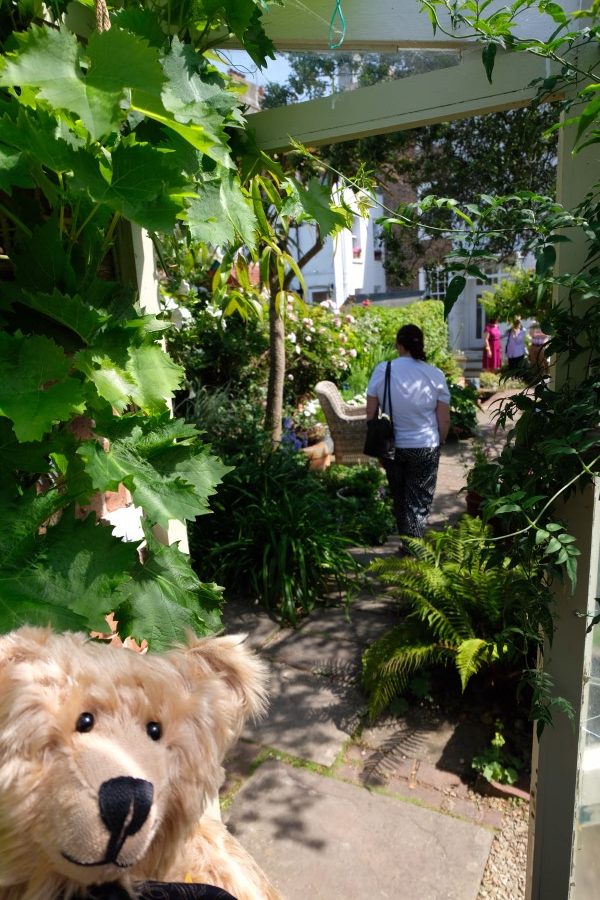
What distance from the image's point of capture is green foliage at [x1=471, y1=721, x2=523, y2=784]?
2.97m

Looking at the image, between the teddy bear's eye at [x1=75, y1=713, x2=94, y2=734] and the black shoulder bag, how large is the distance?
13.6 ft

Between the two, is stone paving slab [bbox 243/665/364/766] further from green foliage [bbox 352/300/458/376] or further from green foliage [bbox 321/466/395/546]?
green foliage [bbox 352/300/458/376]

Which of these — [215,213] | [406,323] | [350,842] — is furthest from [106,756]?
[406,323]

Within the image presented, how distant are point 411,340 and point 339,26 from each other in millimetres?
2917

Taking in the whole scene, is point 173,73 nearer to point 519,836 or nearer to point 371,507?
point 519,836

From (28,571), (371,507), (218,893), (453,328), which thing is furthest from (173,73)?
(453,328)

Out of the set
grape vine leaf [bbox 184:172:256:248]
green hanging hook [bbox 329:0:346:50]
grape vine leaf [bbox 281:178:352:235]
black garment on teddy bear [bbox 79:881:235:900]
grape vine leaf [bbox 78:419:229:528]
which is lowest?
black garment on teddy bear [bbox 79:881:235:900]

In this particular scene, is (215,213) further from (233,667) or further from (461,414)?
(461,414)

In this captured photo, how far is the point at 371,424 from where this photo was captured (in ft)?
15.8

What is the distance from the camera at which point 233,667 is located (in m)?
0.95

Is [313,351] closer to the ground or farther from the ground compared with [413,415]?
farther from the ground

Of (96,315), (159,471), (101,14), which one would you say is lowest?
(159,471)

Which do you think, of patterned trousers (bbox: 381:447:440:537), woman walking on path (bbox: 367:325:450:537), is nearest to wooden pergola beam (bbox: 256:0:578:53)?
woman walking on path (bbox: 367:325:450:537)

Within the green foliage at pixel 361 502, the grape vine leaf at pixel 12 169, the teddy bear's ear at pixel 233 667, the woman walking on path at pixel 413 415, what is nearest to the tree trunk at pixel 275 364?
the green foliage at pixel 361 502
